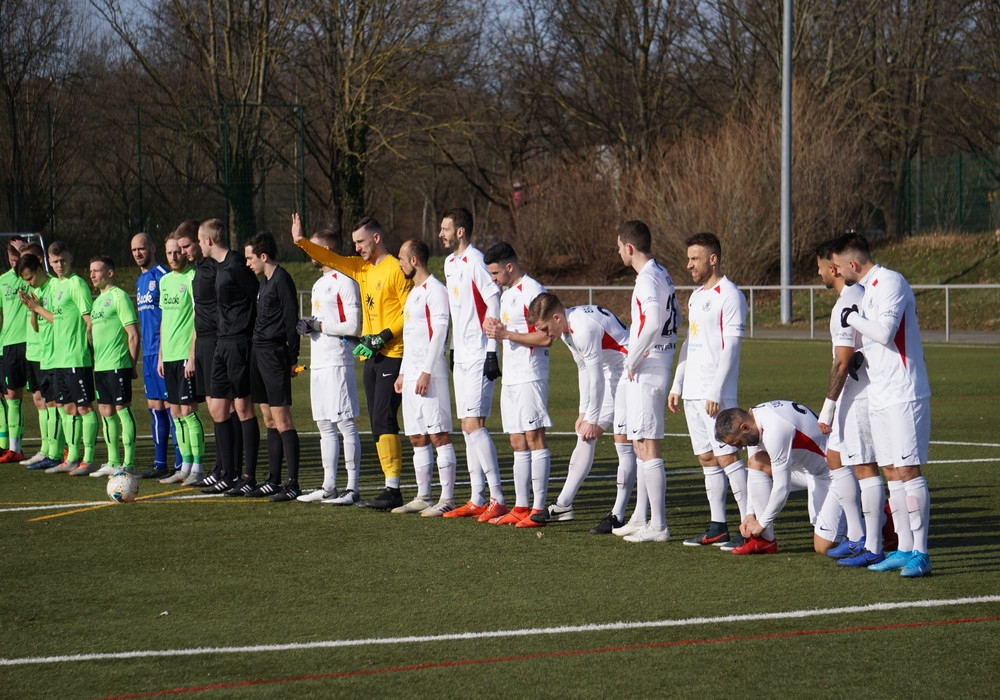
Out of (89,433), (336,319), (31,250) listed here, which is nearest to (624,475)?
(336,319)

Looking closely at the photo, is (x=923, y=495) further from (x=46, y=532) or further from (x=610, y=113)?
(x=610, y=113)

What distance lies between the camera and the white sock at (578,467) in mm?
8641

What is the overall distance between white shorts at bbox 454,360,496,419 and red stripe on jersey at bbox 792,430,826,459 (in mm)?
2261

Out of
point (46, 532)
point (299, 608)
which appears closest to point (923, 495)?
point (299, 608)

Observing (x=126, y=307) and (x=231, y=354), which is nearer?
(x=231, y=354)

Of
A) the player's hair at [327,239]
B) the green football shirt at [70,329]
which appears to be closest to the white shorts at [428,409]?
the player's hair at [327,239]

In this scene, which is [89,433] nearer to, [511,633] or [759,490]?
[759,490]

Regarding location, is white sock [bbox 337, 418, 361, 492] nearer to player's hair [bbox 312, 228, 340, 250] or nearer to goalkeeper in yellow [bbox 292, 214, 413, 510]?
goalkeeper in yellow [bbox 292, 214, 413, 510]

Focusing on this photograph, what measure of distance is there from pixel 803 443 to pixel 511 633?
2.62m

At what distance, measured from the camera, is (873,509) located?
284 inches

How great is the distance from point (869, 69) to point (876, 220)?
500 centimetres

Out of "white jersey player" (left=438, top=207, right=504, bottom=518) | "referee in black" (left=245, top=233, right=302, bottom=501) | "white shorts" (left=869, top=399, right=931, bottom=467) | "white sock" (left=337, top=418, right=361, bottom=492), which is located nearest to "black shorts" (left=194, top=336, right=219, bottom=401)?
"referee in black" (left=245, top=233, right=302, bottom=501)

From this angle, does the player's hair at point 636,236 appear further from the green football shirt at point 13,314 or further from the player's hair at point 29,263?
the green football shirt at point 13,314

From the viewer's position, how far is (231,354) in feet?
32.4
